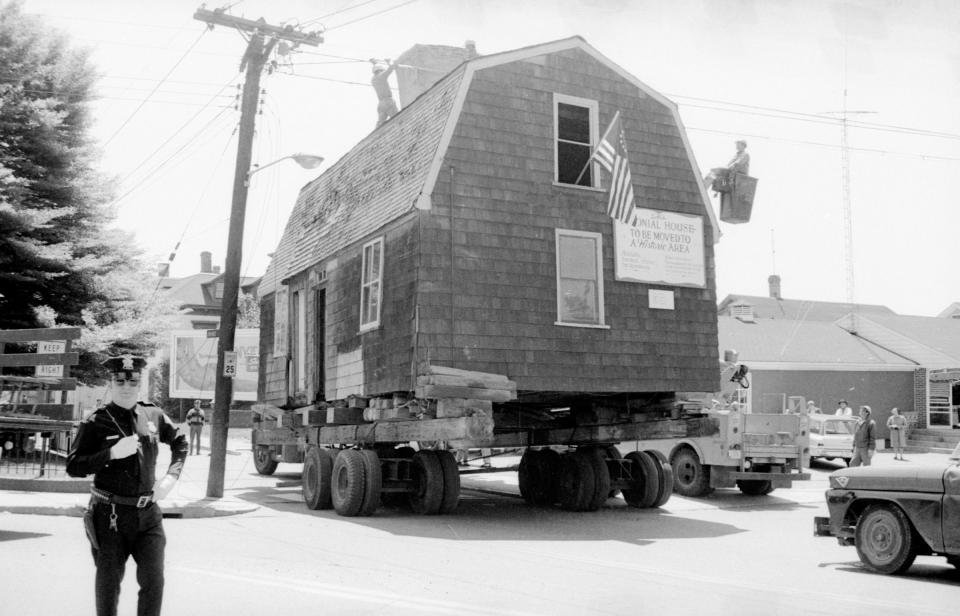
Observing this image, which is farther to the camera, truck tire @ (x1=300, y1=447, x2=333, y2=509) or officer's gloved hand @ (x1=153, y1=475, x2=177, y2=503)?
truck tire @ (x1=300, y1=447, x2=333, y2=509)

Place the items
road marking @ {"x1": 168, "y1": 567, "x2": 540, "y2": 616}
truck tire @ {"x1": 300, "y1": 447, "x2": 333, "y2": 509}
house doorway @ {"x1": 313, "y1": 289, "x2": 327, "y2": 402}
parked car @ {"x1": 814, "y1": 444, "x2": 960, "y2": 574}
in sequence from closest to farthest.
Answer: road marking @ {"x1": 168, "y1": 567, "x2": 540, "y2": 616} < parked car @ {"x1": 814, "y1": 444, "x2": 960, "y2": 574} < truck tire @ {"x1": 300, "y1": 447, "x2": 333, "y2": 509} < house doorway @ {"x1": 313, "y1": 289, "x2": 327, "y2": 402}

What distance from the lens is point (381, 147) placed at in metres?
18.0

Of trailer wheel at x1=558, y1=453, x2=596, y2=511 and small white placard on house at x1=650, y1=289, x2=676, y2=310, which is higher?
small white placard on house at x1=650, y1=289, x2=676, y2=310

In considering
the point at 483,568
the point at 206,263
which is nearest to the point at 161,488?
the point at 483,568

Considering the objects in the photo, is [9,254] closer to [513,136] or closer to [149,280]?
[149,280]

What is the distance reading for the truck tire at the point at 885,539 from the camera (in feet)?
31.4

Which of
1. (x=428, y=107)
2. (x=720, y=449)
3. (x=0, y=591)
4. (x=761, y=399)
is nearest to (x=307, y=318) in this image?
(x=428, y=107)

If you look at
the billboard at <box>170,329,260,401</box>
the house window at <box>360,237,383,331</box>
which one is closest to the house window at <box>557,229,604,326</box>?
the house window at <box>360,237,383,331</box>

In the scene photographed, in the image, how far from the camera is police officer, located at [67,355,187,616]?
5.78 meters

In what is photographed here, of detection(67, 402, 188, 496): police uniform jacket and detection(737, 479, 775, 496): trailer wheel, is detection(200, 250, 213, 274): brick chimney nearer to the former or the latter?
detection(737, 479, 775, 496): trailer wheel

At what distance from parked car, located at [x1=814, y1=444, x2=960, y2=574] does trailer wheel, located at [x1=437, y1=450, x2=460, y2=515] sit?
6.03 metres

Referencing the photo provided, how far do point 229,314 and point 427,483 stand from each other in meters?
5.15

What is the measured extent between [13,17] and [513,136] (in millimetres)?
17319

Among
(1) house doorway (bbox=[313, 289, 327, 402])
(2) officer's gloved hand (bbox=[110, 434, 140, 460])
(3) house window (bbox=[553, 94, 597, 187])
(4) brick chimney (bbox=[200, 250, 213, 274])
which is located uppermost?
(4) brick chimney (bbox=[200, 250, 213, 274])
